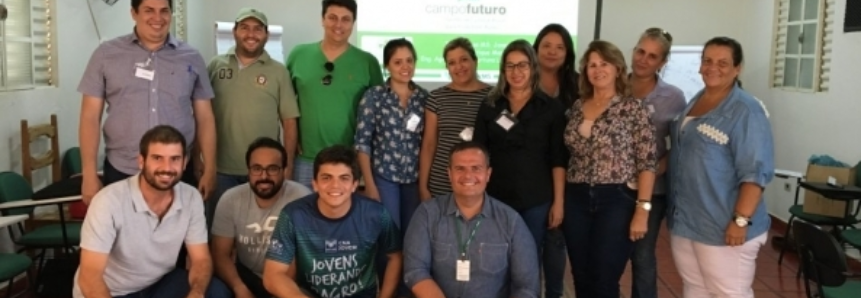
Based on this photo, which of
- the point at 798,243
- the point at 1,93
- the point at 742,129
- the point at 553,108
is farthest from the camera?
the point at 1,93

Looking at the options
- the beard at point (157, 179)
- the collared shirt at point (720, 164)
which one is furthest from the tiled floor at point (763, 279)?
the beard at point (157, 179)

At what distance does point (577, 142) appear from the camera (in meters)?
2.69

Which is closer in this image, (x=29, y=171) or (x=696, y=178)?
(x=696, y=178)

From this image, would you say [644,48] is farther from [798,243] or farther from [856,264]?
[856,264]

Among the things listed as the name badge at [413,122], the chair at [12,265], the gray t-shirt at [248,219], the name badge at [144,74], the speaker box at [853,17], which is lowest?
the chair at [12,265]

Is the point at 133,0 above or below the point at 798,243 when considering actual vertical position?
above

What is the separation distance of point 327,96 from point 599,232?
1310 mm

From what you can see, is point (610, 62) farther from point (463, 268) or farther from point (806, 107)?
point (806, 107)

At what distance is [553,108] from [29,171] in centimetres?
A: 293

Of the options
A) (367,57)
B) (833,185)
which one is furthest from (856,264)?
(367,57)

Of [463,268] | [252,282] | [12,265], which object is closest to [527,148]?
[463,268]

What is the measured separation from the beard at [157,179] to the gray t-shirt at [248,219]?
0.36 metres

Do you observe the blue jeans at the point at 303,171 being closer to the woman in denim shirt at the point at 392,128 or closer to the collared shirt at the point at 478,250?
the woman in denim shirt at the point at 392,128

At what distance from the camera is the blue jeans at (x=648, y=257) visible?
294 centimetres
